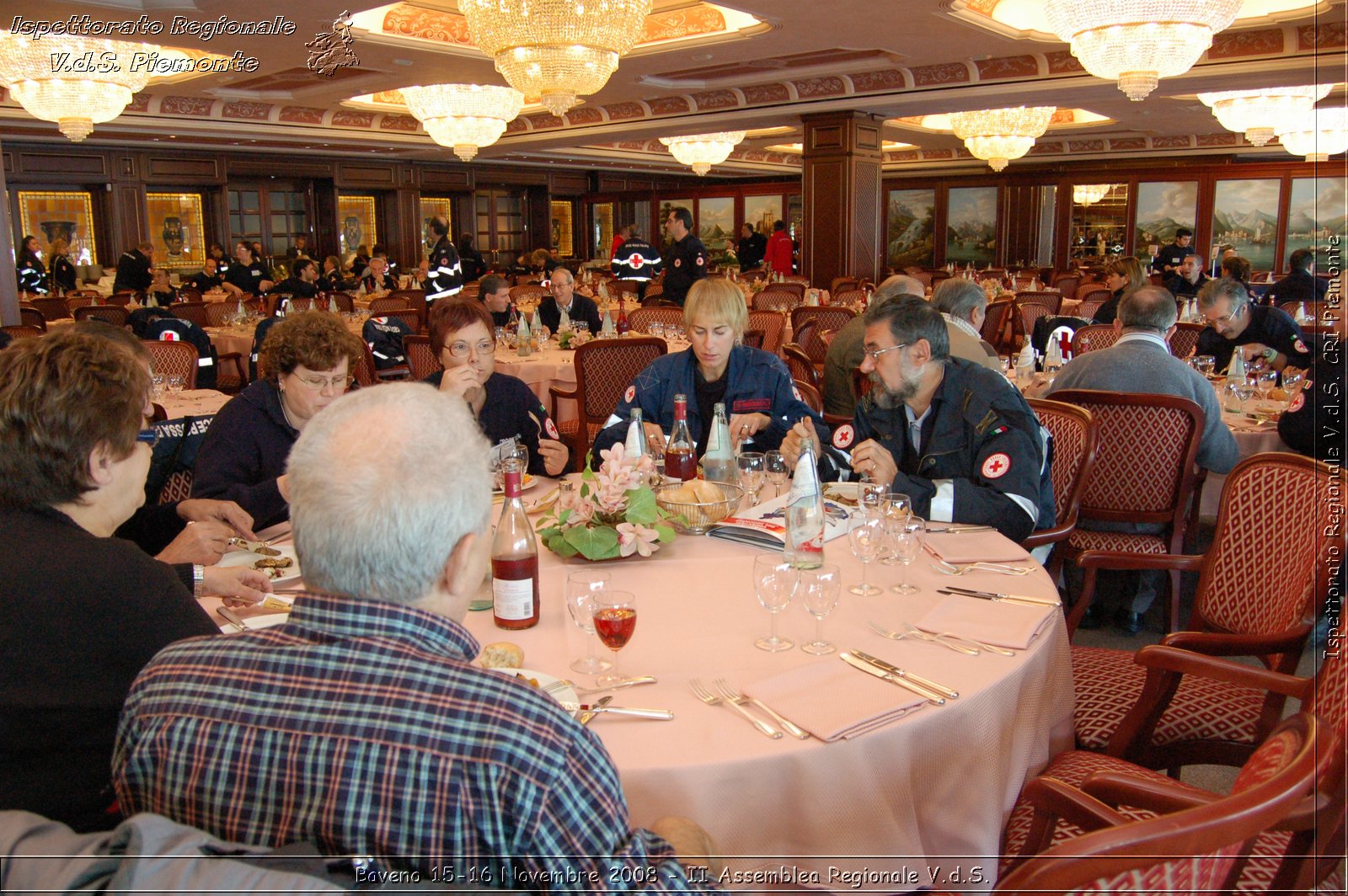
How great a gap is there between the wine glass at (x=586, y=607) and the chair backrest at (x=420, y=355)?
212 inches

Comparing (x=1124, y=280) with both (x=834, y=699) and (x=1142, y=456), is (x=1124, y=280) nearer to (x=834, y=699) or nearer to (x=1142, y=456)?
(x=1142, y=456)

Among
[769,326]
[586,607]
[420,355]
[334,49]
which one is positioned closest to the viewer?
[586,607]

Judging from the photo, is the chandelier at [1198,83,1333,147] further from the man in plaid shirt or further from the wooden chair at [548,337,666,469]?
the man in plaid shirt

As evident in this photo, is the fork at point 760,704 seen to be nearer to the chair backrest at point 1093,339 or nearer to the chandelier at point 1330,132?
the chandelier at point 1330,132

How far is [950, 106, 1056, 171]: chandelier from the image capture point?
1220cm

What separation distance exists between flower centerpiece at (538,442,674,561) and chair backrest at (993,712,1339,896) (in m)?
1.23

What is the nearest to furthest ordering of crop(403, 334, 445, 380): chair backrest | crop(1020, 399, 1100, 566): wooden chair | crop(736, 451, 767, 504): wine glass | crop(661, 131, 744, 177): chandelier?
1. crop(736, 451, 767, 504): wine glass
2. crop(1020, 399, 1100, 566): wooden chair
3. crop(403, 334, 445, 380): chair backrest
4. crop(661, 131, 744, 177): chandelier

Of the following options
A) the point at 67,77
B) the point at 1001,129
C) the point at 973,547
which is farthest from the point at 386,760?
the point at 1001,129

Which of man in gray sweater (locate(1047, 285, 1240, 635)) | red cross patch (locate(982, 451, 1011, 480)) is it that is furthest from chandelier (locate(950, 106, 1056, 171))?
red cross patch (locate(982, 451, 1011, 480))

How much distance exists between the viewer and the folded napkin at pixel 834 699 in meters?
1.60

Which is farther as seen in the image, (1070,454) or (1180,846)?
(1070,454)

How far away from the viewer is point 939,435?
118 inches

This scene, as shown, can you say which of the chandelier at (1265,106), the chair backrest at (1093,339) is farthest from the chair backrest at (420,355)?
the chandelier at (1265,106)

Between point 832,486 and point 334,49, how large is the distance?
7312mm
